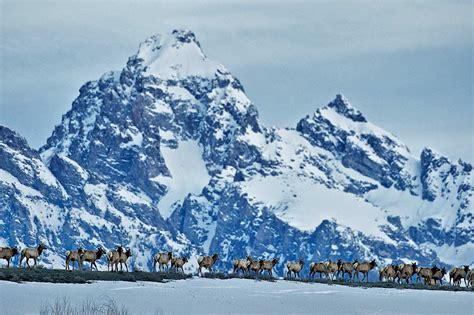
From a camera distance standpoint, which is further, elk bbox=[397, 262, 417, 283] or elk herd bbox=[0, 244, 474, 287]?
elk bbox=[397, 262, 417, 283]

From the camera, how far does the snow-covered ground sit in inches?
2542

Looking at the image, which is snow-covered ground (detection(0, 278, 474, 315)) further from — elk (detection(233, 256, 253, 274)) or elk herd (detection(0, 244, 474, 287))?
elk (detection(233, 256, 253, 274))

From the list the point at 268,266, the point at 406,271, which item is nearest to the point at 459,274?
the point at 406,271

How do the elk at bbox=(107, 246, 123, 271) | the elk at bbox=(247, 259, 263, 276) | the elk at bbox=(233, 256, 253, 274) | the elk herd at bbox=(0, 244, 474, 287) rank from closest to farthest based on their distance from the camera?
the elk at bbox=(107, 246, 123, 271) → the elk herd at bbox=(0, 244, 474, 287) → the elk at bbox=(233, 256, 253, 274) → the elk at bbox=(247, 259, 263, 276)

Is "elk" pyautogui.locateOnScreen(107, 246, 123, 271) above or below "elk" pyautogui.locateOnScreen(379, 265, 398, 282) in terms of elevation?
below

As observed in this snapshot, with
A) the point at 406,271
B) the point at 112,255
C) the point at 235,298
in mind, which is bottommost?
the point at 235,298

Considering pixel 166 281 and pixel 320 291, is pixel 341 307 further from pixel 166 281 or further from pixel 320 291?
pixel 166 281

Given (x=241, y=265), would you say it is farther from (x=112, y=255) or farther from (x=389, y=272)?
(x=112, y=255)

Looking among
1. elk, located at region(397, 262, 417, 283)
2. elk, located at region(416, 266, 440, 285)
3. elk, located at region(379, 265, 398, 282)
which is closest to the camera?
elk, located at region(397, 262, 417, 283)

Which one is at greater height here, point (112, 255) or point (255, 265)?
point (255, 265)

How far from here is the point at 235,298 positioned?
71.3 meters

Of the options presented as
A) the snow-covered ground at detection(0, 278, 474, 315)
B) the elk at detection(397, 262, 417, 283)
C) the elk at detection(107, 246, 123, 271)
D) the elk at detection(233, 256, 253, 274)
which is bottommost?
the snow-covered ground at detection(0, 278, 474, 315)

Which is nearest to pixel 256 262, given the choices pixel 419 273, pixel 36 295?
pixel 419 273

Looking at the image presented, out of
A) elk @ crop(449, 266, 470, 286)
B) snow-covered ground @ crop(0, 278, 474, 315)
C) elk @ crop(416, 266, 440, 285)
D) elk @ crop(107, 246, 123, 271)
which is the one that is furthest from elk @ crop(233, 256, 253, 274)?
elk @ crop(449, 266, 470, 286)
